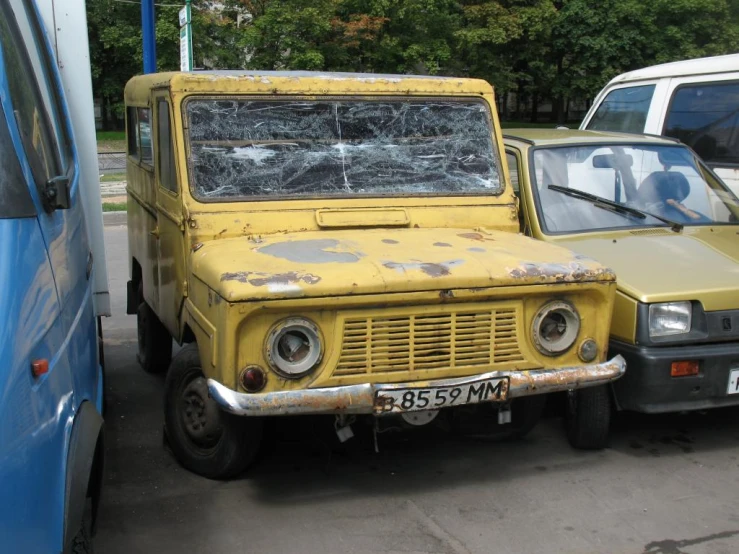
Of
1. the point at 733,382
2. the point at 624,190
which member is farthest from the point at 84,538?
the point at 624,190

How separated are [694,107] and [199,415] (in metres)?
5.92

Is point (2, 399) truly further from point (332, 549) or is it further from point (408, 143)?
point (408, 143)

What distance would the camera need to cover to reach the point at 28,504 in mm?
2059

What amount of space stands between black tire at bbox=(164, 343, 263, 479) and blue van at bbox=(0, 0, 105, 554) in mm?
635

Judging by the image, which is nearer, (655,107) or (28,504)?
(28,504)

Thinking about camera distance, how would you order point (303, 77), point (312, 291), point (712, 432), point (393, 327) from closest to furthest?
point (312, 291) → point (393, 327) → point (303, 77) → point (712, 432)

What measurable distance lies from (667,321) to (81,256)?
→ 2.98 meters

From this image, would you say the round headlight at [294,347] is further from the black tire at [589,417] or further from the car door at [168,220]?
the black tire at [589,417]

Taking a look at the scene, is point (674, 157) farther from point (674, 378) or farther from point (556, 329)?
point (556, 329)

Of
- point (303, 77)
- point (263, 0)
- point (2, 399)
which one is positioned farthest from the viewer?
point (263, 0)

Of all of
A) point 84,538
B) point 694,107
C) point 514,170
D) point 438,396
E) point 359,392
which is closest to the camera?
point 84,538

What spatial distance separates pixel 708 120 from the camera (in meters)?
7.70

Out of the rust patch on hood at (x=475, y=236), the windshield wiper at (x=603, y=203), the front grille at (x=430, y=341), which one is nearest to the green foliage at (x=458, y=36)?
the windshield wiper at (x=603, y=203)

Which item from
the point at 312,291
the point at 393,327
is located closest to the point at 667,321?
the point at 393,327
